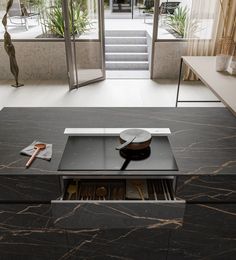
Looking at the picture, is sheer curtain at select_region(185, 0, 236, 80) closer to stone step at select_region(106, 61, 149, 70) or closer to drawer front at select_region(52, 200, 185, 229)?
stone step at select_region(106, 61, 149, 70)

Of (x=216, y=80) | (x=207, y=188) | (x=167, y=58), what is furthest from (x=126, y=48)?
(x=207, y=188)

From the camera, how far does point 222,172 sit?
1132mm

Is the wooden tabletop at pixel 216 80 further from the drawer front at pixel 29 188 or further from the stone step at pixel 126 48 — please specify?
the stone step at pixel 126 48

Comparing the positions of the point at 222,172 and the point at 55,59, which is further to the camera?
the point at 55,59

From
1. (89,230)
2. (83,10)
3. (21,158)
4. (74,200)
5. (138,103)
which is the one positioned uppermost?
(83,10)

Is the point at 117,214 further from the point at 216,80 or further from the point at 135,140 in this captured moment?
the point at 216,80

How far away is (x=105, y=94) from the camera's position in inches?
161

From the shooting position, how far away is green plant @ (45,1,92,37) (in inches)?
168

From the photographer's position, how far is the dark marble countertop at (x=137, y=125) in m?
1.18

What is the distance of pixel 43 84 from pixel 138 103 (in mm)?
1760

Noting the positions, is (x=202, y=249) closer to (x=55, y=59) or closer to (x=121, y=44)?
(x=55, y=59)

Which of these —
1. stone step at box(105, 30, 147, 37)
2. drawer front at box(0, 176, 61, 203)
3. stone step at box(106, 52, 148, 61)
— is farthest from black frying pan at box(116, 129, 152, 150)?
stone step at box(105, 30, 147, 37)

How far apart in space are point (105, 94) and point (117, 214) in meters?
3.08

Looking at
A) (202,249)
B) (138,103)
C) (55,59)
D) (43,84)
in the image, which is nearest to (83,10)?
(55,59)
